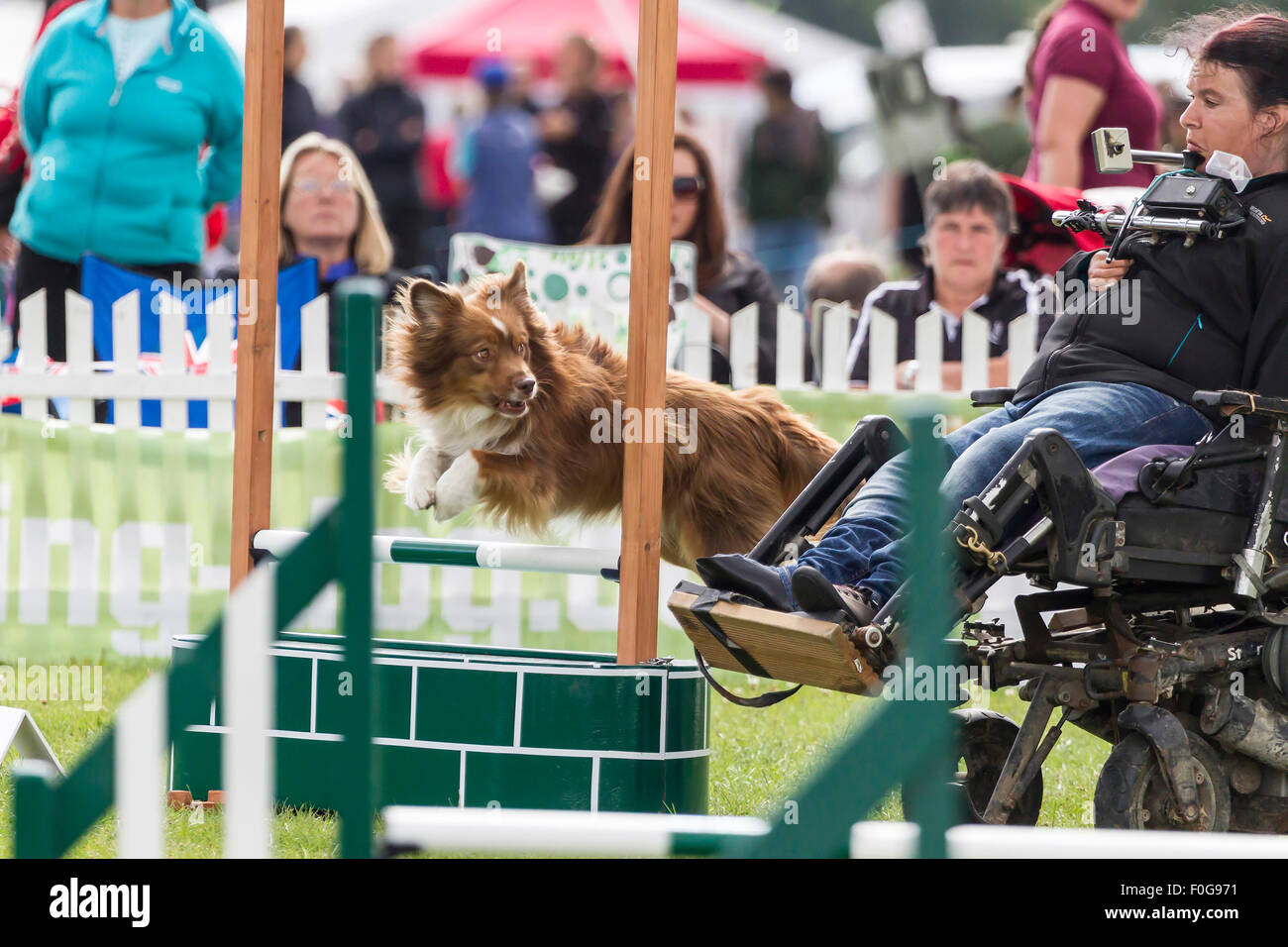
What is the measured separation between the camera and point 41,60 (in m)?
5.95

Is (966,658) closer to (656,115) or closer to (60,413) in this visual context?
(656,115)

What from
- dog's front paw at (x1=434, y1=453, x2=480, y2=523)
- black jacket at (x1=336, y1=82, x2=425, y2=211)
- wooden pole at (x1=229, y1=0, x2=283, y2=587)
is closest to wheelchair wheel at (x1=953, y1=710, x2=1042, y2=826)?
dog's front paw at (x1=434, y1=453, x2=480, y2=523)

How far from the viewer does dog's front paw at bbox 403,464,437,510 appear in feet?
13.1

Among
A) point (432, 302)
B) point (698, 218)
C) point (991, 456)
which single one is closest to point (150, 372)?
point (432, 302)

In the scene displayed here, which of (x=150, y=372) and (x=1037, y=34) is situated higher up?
(x=1037, y=34)

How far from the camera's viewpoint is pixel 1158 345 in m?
3.11

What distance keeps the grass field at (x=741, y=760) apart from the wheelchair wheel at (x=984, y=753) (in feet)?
0.68

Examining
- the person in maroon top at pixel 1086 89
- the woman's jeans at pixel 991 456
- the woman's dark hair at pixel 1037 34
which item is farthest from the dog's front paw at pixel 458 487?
the woman's dark hair at pixel 1037 34

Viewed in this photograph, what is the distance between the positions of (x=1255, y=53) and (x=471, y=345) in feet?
6.47

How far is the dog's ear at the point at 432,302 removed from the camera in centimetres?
398

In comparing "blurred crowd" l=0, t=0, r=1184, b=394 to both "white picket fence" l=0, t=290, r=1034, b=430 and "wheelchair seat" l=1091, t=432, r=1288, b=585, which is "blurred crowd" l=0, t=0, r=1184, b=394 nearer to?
"white picket fence" l=0, t=290, r=1034, b=430

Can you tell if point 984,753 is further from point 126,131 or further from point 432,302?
point 126,131

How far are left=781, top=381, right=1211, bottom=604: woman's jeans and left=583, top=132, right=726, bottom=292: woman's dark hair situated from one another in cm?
316

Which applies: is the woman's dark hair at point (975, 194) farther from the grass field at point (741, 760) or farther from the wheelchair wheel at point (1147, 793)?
the wheelchair wheel at point (1147, 793)
